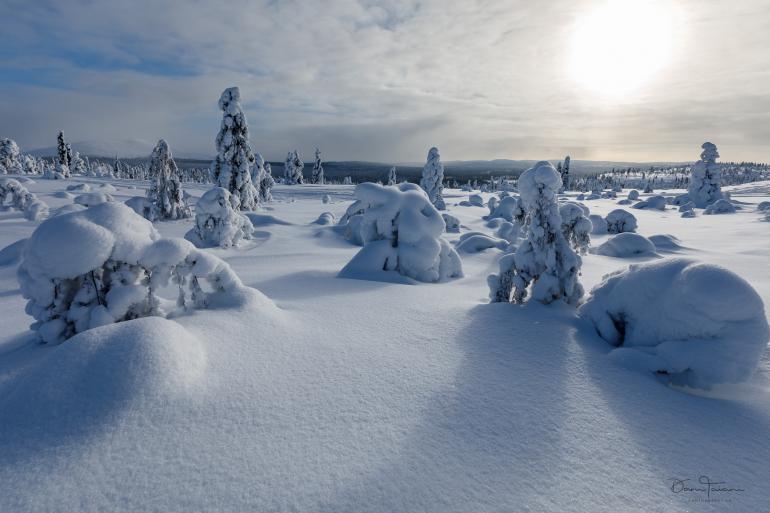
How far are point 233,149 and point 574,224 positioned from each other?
2493cm

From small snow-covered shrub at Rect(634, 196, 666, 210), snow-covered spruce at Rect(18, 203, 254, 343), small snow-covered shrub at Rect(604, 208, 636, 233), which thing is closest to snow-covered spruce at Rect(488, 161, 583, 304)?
snow-covered spruce at Rect(18, 203, 254, 343)

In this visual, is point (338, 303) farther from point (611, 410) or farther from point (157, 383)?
point (611, 410)

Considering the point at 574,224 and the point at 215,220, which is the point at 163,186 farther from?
the point at 574,224

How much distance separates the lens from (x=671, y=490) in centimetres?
222

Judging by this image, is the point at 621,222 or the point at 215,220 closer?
the point at 215,220

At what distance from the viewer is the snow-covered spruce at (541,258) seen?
536 cm

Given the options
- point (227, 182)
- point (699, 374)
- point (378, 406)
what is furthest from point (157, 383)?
point (227, 182)

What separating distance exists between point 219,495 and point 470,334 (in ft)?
9.96

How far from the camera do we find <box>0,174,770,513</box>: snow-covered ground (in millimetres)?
2102

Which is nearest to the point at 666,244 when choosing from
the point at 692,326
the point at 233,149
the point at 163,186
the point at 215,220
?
the point at 692,326

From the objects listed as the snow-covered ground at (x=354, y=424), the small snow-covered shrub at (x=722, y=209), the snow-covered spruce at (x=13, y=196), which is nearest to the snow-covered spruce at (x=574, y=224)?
the snow-covered ground at (x=354, y=424)

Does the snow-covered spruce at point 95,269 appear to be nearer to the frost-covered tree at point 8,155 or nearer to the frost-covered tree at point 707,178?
the frost-covered tree at point 707,178

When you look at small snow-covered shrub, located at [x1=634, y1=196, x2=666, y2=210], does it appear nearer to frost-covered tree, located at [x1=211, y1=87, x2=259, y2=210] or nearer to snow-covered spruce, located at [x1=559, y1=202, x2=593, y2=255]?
frost-covered tree, located at [x1=211, y1=87, x2=259, y2=210]

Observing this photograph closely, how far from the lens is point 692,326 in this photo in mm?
3607
